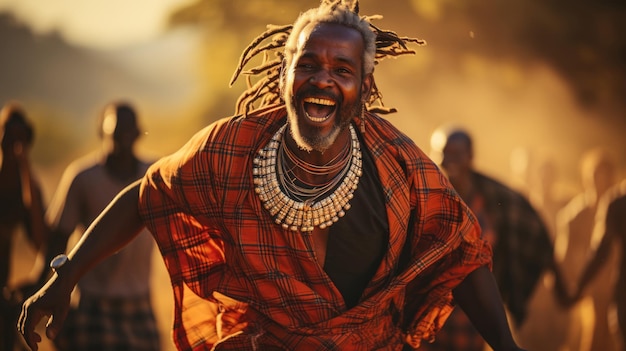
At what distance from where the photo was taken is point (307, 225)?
4844mm

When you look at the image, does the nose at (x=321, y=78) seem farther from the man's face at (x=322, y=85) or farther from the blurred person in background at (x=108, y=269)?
the blurred person in background at (x=108, y=269)

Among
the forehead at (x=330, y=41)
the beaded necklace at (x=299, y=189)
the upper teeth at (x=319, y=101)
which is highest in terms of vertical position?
the forehead at (x=330, y=41)

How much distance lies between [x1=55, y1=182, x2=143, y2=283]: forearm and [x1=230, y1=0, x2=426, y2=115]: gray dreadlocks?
0.64 metres

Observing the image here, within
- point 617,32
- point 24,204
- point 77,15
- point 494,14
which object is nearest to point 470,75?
point 494,14

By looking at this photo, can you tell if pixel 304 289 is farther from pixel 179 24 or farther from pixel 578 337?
pixel 179 24

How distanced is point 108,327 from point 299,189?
333 cm

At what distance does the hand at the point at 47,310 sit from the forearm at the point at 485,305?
169cm

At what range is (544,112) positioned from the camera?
26.4 meters

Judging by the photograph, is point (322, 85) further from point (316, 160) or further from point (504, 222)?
point (504, 222)

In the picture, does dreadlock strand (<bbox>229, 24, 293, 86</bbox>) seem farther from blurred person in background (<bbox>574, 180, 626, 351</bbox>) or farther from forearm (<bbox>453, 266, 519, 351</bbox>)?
blurred person in background (<bbox>574, 180, 626, 351</bbox>)

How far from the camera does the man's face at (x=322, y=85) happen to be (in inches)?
185

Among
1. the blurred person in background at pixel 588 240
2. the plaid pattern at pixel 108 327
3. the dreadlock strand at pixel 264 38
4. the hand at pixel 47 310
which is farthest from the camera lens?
the blurred person in background at pixel 588 240

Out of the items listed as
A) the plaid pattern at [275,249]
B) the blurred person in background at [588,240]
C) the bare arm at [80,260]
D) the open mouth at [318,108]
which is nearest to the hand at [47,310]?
the bare arm at [80,260]

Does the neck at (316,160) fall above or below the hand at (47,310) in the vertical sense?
above
